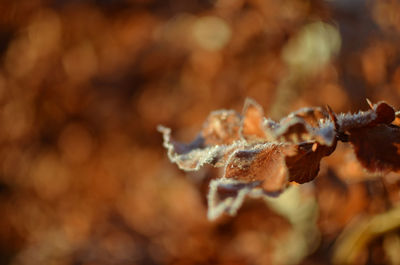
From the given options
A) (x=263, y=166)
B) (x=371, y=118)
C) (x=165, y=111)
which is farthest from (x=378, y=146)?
(x=165, y=111)

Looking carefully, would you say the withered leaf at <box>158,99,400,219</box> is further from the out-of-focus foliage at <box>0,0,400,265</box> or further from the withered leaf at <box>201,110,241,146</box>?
the out-of-focus foliage at <box>0,0,400,265</box>

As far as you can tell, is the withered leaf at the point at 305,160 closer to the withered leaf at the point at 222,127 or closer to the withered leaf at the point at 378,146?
the withered leaf at the point at 378,146

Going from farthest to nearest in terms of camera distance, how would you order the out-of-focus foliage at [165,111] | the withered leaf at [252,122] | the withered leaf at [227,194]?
the out-of-focus foliage at [165,111] < the withered leaf at [252,122] < the withered leaf at [227,194]

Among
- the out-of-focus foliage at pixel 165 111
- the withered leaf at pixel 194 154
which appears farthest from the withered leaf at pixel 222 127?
the out-of-focus foliage at pixel 165 111

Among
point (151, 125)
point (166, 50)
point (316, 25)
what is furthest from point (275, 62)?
point (151, 125)

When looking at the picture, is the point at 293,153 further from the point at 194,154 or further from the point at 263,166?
the point at 194,154

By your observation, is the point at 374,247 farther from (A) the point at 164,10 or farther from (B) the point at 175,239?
(A) the point at 164,10
